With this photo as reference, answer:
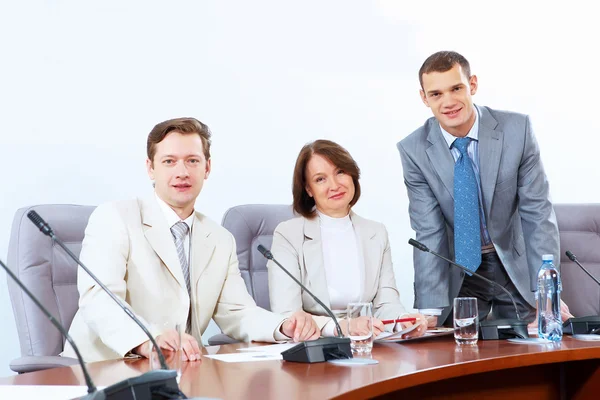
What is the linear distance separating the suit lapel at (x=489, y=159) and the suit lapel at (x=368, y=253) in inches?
18.9

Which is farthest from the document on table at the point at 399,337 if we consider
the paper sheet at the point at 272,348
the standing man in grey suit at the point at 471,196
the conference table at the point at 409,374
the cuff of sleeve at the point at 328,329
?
the standing man in grey suit at the point at 471,196

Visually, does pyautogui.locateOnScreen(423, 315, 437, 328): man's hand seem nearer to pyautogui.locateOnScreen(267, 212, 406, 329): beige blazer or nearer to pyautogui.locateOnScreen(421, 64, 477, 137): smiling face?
pyautogui.locateOnScreen(267, 212, 406, 329): beige blazer

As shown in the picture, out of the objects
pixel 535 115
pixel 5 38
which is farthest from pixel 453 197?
pixel 5 38

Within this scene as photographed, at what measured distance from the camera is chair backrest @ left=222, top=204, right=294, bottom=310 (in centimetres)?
312

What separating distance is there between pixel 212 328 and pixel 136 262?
1425 mm

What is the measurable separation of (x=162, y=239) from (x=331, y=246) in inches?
27.6

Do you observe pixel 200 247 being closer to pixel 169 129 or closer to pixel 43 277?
pixel 169 129

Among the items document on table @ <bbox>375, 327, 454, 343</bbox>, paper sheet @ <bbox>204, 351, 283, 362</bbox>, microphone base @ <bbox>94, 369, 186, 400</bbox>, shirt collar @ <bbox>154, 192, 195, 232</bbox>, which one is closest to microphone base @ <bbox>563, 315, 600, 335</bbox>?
document on table @ <bbox>375, 327, 454, 343</bbox>

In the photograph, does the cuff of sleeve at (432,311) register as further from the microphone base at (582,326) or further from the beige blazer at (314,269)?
the microphone base at (582,326)

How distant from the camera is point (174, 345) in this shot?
1623 mm

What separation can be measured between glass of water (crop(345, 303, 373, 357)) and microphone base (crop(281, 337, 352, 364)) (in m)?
0.12

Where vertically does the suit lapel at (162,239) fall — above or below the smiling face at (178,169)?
below

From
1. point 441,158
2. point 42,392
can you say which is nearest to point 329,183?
point 441,158

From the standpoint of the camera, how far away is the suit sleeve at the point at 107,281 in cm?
194
